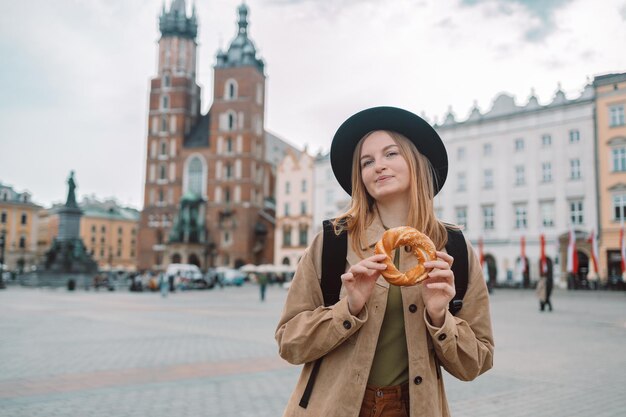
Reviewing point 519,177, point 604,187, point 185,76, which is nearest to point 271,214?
point 185,76

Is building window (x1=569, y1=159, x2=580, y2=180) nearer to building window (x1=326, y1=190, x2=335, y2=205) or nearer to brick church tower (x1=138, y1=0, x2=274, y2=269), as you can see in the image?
building window (x1=326, y1=190, x2=335, y2=205)

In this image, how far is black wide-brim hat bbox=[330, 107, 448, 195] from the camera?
2.40 meters

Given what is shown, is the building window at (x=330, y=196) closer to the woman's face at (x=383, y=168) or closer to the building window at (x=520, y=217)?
the building window at (x=520, y=217)

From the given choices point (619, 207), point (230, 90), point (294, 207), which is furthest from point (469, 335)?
point (230, 90)

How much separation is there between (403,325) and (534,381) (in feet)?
20.9

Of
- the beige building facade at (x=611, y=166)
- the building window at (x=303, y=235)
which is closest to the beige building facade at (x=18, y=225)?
the building window at (x=303, y=235)

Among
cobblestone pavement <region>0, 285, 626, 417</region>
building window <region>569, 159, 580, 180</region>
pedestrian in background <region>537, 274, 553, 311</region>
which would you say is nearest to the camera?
cobblestone pavement <region>0, 285, 626, 417</region>

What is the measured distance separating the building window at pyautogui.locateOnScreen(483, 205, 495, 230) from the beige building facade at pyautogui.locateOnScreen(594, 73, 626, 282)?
27.7ft

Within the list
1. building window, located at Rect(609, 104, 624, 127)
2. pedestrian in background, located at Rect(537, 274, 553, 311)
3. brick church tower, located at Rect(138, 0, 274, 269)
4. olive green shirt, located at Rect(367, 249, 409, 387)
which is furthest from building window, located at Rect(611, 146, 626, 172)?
brick church tower, located at Rect(138, 0, 274, 269)

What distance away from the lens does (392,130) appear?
244cm

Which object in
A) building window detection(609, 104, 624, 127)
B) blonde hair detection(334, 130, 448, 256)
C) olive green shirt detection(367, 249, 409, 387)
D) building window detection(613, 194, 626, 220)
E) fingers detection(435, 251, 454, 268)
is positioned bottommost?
olive green shirt detection(367, 249, 409, 387)

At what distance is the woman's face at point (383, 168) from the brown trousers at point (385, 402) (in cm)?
75

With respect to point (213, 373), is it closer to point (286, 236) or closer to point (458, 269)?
point (458, 269)

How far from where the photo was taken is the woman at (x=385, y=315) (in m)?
2.04
